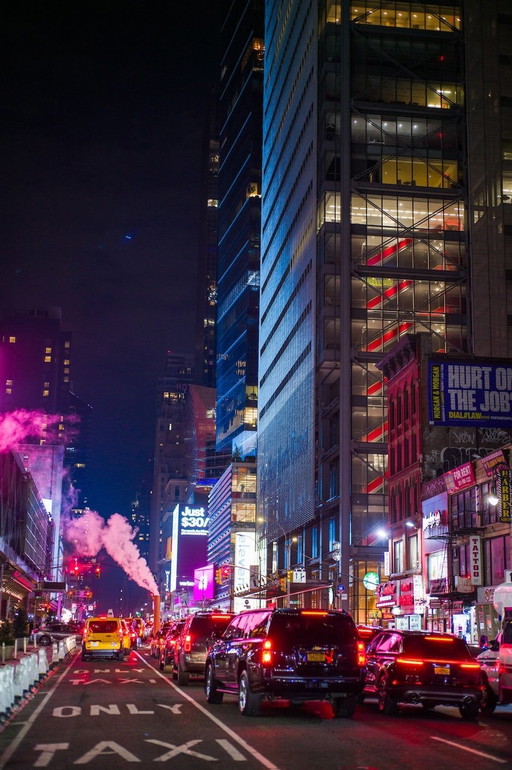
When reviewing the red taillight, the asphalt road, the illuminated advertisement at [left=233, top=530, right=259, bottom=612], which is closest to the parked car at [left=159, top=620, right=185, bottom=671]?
the asphalt road

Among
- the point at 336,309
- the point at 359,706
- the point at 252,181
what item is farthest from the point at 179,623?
the point at 252,181

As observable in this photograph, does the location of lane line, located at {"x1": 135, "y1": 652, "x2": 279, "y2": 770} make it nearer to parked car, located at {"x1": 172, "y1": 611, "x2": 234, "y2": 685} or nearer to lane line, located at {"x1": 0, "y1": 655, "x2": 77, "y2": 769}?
parked car, located at {"x1": 172, "y1": 611, "x2": 234, "y2": 685}

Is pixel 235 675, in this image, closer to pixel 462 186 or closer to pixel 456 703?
pixel 456 703

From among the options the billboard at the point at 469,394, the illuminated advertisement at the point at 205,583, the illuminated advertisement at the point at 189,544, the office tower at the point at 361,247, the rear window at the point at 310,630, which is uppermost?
the office tower at the point at 361,247

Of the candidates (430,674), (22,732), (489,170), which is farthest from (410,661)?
(489,170)

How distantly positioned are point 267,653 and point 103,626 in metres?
25.1

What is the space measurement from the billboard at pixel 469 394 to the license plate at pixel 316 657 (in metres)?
38.7

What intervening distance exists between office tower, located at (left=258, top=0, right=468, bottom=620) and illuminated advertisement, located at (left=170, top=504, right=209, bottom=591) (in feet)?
316

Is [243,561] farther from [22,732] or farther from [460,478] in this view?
[22,732]

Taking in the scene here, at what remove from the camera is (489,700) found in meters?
21.0

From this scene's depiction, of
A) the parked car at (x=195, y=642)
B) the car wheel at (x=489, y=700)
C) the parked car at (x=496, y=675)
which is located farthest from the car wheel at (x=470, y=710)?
the parked car at (x=195, y=642)

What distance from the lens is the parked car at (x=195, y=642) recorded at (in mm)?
26984

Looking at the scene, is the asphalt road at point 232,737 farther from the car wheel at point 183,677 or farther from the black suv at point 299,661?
the car wheel at point 183,677

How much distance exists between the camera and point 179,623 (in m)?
34.5
